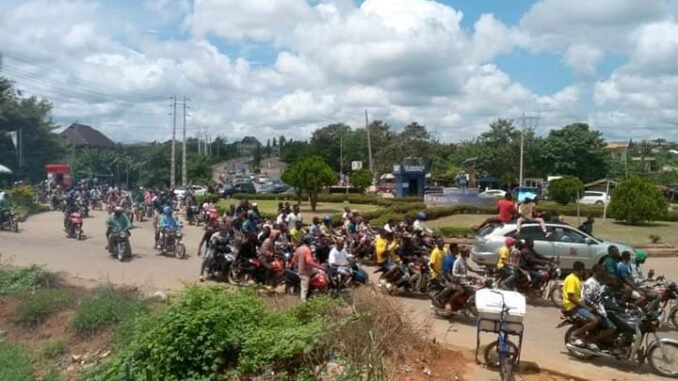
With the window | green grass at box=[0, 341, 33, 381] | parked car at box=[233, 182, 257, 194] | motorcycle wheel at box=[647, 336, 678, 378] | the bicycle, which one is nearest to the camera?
the bicycle

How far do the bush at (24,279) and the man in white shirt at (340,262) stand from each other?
21.7 ft

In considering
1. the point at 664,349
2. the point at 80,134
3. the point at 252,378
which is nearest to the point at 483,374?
the point at 664,349

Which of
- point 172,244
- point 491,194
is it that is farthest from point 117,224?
point 491,194

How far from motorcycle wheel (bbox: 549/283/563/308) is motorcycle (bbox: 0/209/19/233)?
2000 cm

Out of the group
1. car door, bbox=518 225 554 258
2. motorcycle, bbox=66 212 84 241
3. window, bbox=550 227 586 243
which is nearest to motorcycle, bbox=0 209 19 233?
motorcycle, bbox=66 212 84 241

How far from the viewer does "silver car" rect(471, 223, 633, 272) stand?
15898mm

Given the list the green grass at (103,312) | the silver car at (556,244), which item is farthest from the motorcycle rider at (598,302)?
the green grass at (103,312)

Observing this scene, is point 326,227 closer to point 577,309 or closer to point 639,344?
point 577,309

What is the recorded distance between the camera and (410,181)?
172ft

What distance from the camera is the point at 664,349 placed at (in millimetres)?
8539

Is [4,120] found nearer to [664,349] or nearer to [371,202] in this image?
[371,202]

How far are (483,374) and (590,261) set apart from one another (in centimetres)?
864

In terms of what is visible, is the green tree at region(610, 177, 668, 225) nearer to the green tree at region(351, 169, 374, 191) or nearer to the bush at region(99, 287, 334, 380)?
the bush at region(99, 287, 334, 380)

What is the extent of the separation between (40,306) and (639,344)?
10.9 metres
